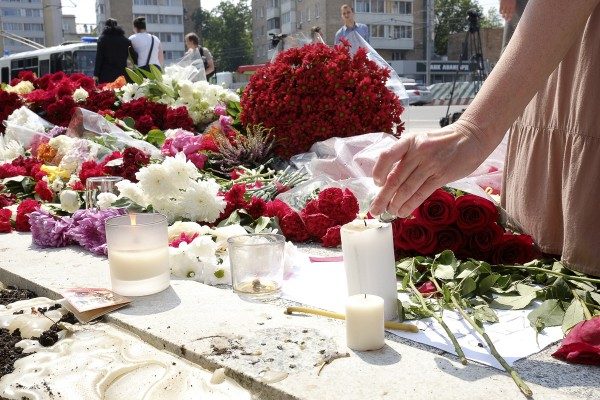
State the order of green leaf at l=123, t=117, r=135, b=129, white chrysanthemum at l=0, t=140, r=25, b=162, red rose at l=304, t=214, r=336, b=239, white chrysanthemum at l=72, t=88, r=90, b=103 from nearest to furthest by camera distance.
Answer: red rose at l=304, t=214, r=336, b=239 → white chrysanthemum at l=0, t=140, r=25, b=162 → green leaf at l=123, t=117, r=135, b=129 → white chrysanthemum at l=72, t=88, r=90, b=103

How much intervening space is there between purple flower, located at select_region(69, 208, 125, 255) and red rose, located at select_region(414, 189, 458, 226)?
123 cm

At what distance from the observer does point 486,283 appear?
6.98 feet

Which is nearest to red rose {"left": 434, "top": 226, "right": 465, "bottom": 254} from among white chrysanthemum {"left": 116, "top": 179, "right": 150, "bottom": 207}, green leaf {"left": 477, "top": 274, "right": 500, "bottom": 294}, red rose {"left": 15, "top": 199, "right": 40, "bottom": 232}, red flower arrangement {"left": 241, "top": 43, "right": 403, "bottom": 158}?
green leaf {"left": 477, "top": 274, "right": 500, "bottom": 294}

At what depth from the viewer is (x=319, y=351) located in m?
1.72

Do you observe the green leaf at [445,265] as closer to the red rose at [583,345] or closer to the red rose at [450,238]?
the red rose at [450,238]

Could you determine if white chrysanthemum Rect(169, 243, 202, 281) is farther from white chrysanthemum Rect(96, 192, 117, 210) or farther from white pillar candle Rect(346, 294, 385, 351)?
white pillar candle Rect(346, 294, 385, 351)

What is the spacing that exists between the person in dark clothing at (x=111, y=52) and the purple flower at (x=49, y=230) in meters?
5.79

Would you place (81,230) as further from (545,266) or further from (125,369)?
(545,266)

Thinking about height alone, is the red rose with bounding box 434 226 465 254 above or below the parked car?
below

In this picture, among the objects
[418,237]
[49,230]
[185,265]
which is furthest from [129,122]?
[418,237]

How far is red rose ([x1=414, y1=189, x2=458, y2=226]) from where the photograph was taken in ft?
7.88

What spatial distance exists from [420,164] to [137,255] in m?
0.97

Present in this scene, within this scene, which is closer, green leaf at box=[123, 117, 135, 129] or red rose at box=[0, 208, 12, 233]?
red rose at box=[0, 208, 12, 233]

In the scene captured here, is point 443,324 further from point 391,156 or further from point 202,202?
point 202,202
